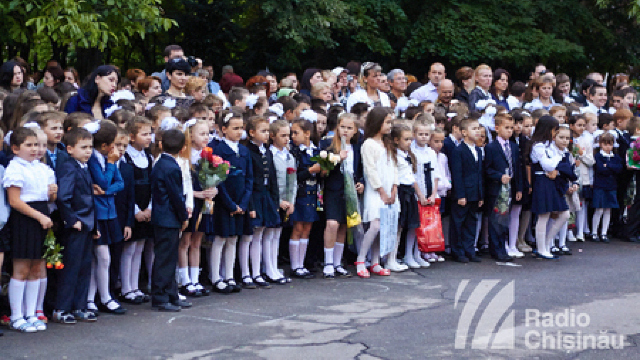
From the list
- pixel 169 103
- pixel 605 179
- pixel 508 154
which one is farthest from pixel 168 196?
pixel 605 179

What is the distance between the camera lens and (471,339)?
25.1ft

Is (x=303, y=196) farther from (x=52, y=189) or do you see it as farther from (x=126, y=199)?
(x=52, y=189)

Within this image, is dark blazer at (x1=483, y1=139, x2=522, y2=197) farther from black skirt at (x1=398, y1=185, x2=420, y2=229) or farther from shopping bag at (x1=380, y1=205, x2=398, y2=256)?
shopping bag at (x1=380, y1=205, x2=398, y2=256)

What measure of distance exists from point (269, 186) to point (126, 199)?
1.84m

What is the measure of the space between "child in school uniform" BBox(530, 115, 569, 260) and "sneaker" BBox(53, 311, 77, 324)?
6.57m

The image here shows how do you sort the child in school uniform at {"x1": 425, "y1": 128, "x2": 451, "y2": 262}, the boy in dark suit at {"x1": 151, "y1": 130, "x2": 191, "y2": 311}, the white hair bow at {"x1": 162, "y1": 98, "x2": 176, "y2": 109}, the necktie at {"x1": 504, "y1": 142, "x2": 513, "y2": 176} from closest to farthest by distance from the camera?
the boy in dark suit at {"x1": 151, "y1": 130, "x2": 191, "y2": 311}
the white hair bow at {"x1": 162, "y1": 98, "x2": 176, "y2": 109}
the child in school uniform at {"x1": 425, "y1": 128, "x2": 451, "y2": 262}
the necktie at {"x1": 504, "y1": 142, "x2": 513, "y2": 176}

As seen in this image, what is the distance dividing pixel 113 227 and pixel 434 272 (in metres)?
4.12

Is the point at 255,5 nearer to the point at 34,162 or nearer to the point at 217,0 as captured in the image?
the point at 217,0

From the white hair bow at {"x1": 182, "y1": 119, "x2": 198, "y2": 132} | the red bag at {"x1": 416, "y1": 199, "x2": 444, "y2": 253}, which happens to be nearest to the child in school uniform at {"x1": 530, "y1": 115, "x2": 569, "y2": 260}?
the red bag at {"x1": 416, "y1": 199, "x2": 444, "y2": 253}

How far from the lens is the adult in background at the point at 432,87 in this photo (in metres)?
14.4

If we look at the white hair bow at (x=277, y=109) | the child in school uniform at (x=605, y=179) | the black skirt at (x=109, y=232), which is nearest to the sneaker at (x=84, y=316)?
the black skirt at (x=109, y=232)

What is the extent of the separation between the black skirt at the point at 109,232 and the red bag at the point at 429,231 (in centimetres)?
410

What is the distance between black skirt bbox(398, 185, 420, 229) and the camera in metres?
11.3

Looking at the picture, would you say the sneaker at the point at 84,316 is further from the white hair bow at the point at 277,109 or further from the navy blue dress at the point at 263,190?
the white hair bow at the point at 277,109
